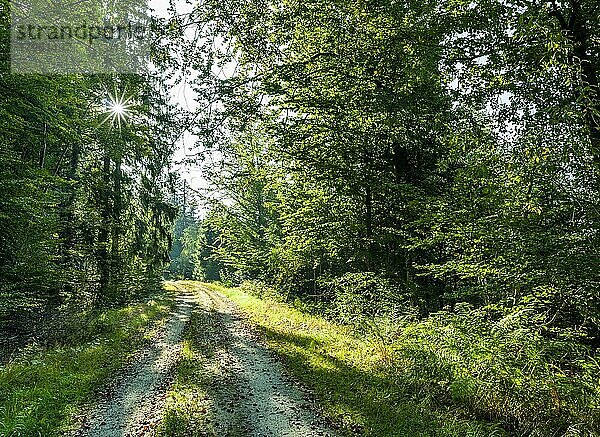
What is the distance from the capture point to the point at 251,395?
7199 millimetres

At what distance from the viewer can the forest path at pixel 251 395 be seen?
227 inches

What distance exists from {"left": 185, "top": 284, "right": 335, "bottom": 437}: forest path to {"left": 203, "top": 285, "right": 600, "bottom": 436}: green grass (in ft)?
1.39

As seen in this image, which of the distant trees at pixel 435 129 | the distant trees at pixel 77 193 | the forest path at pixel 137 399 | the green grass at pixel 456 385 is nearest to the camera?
the green grass at pixel 456 385

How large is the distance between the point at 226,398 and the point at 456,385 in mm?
3877

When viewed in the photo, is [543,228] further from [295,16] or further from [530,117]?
[295,16]

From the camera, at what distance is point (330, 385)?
7.47 meters

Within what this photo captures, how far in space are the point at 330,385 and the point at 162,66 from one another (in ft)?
22.4

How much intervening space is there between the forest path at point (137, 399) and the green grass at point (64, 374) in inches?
14.1

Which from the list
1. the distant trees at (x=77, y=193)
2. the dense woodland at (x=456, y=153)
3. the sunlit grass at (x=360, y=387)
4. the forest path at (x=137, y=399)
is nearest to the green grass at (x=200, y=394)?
the forest path at (x=137, y=399)

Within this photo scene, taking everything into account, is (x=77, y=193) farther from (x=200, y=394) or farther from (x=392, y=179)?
(x=392, y=179)

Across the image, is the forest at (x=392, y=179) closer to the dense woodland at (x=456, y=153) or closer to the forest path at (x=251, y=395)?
the dense woodland at (x=456, y=153)

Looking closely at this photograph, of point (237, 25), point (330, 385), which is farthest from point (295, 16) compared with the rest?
point (330, 385)

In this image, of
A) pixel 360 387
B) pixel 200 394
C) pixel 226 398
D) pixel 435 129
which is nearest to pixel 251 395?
pixel 226 398

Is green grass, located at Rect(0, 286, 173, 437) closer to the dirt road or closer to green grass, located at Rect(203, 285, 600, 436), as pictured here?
the dirt road
